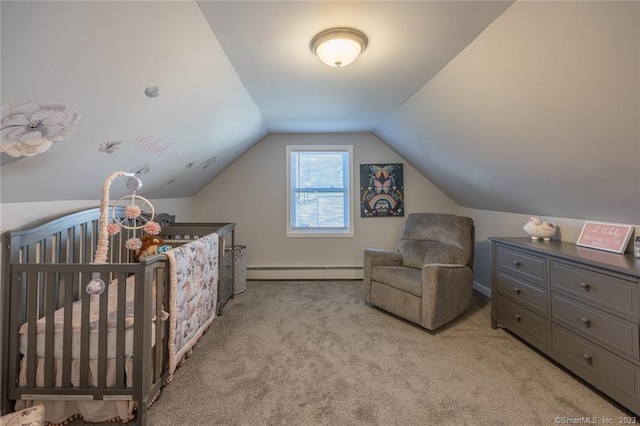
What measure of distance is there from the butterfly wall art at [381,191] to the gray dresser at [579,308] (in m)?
1.66

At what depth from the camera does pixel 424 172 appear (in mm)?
3629

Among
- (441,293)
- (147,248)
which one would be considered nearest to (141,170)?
(147,248)

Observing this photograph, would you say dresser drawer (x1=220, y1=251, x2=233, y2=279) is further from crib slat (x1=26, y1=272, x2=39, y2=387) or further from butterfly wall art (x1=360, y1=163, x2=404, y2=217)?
butterfly wall art (x1=360, y1=163, x2=404, y2=217)

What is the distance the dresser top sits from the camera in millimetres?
1455

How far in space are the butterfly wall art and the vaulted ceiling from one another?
1316 millimetres

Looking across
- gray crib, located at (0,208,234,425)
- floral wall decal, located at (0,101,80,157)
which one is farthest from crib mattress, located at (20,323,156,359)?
floral wall decal, located at (0,101,80,157)

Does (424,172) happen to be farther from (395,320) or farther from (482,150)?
(395,320)

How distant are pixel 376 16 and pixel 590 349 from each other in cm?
218

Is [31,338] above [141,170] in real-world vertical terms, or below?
below

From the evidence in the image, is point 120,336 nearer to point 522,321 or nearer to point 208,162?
point 208,162

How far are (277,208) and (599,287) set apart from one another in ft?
10.6

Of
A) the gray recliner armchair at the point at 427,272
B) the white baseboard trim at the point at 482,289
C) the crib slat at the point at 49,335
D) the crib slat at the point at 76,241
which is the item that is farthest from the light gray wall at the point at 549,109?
the crib slat at the point at 76,241

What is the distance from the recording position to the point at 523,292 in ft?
6.77

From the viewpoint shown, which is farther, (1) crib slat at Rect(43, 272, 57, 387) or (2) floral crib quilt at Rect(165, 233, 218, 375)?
(2) floral crib quilt at Rect(165, 233, 218, 375)
